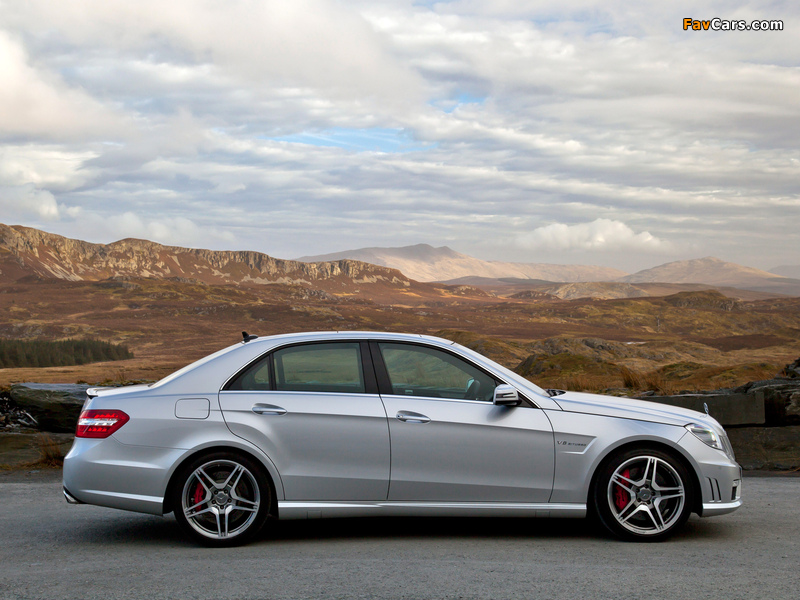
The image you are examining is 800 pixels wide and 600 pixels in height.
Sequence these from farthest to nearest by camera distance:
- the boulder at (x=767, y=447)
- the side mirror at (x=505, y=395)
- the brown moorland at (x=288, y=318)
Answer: the brown moorland at (x=288, y=318) < the boulder at (x=767, y=447) < the side mirror at (x=505, y=395)

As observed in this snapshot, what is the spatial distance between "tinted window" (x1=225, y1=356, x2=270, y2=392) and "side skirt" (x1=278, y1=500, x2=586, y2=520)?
82cm

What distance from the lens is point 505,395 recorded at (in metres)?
5.33

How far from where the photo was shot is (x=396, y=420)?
542cm

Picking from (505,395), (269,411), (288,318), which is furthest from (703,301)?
(269,411)

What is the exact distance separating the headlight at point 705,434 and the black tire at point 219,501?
3.05 metres

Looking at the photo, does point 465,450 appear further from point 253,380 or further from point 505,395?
point 253,380

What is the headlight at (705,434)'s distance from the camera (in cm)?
559

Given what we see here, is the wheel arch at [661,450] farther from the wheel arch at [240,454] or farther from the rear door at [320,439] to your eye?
the wheel arch at [240,454]

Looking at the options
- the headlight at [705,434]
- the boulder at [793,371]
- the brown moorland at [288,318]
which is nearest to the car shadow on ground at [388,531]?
the headlight at [705,434]

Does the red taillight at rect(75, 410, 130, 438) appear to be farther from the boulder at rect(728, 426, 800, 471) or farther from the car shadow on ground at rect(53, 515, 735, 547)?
the boulder at rect(728, 426, 800, 471)

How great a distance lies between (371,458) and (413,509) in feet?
1.50

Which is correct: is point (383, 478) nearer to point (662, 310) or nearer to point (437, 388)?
point (437, 388)

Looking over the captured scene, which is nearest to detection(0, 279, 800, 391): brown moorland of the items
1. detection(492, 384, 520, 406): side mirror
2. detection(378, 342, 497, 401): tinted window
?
detection(378, 342, 497, 401): tinted window

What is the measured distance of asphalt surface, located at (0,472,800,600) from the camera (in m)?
4.30
